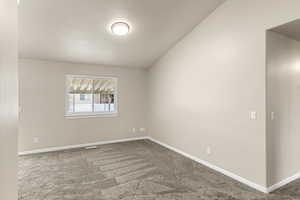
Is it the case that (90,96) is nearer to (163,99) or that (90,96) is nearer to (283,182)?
(163,99)

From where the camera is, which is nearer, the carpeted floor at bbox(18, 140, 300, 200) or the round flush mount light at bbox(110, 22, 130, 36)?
the carpeted floor at bbox(18, 140, 300, 200)

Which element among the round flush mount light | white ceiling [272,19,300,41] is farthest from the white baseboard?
the round flush mount light

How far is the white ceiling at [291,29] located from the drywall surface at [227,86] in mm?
110

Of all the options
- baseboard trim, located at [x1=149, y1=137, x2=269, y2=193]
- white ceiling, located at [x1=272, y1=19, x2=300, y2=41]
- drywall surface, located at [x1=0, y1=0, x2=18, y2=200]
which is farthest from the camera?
baseboard trim, located at [x1=149, y1=137, x2=269, y2=193]

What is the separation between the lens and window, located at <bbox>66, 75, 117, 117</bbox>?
14.3 feet

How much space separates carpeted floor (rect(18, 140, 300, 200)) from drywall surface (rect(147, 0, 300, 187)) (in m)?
0.38

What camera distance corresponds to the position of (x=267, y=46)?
86.4 inches

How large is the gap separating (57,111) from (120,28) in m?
2.76

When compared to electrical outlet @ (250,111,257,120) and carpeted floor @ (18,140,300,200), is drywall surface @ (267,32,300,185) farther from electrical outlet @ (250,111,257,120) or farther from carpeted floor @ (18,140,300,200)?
carpeted floor @ (18,140,300,200)

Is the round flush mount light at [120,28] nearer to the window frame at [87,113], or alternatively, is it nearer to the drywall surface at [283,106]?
the window frame at [87,113]

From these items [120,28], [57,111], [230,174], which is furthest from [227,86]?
[57,111]

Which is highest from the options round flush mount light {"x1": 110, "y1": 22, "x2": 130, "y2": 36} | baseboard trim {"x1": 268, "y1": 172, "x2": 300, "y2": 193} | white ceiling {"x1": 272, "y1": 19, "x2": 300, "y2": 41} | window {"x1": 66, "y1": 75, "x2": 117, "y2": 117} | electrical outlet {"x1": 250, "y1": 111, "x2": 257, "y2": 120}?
round flush mount light {"x1": 110, "y1": 22, "x2": 130, "y2": 36}

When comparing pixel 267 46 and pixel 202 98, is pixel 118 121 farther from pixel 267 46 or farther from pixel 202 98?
pixel 267 46

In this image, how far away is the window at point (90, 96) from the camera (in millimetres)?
4355
